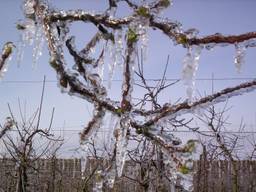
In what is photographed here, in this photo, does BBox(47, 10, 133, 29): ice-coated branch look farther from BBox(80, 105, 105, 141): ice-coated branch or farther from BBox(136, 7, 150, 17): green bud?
BBox(80, 105, 105, 141): ice-coated branch

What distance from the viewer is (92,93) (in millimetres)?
1226

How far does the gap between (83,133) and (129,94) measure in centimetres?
24

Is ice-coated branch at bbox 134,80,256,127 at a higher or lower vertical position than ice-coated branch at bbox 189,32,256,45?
lower

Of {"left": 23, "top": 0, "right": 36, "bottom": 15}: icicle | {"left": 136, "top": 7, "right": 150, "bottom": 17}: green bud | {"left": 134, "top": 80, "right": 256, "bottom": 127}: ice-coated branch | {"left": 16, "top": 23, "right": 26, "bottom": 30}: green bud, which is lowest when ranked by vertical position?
{"left": 134, "top": 80, "right": 256, "bottom": 127}: ice-coated branch

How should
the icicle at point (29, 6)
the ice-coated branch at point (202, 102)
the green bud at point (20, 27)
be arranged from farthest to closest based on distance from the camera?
the green bud at point (20, 27), the icicle at point (29, 6), the ice-coated branch at point (202, 102)

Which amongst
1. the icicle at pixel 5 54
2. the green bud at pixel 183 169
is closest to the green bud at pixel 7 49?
the icicle at pixel 5 54

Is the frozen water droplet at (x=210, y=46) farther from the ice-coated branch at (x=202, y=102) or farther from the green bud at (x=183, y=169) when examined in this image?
the green bud at (x=183, y=169)

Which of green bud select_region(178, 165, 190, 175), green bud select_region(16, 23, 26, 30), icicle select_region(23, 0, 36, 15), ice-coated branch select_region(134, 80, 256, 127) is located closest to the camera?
green bud select_region(178, 165, 190, 175)

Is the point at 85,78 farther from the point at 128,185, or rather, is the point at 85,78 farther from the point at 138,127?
the point at 128,185

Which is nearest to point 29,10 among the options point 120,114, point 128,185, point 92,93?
point 92,93

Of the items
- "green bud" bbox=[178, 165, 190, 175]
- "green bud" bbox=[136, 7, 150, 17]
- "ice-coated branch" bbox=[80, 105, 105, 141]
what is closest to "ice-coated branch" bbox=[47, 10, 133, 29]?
"green bud" bbox=[136, 7, 150, 17]

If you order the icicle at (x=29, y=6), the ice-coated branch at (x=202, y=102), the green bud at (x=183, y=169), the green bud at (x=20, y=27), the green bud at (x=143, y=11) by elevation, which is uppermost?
the icicle at (x=29, y=6)

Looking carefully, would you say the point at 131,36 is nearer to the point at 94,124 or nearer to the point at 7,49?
the point at 94,124

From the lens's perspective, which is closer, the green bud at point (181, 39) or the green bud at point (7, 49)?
the green bud at point (181, 39)
